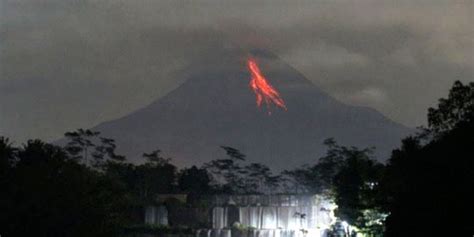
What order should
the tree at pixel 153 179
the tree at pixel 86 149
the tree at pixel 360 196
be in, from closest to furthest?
the tree at pixel 360 196, the tree at pixel 153 179, the tree at pixel 86 149

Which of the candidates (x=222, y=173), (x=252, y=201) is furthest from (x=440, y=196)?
(x=222, y=173)

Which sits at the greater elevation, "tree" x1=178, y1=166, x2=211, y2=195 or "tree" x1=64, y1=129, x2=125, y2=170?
"tree" x1=64, y1=129, x2=125, y2=170

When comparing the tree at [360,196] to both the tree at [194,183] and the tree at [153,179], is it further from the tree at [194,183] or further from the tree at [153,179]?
the tree at [194,183]

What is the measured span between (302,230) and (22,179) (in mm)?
43953

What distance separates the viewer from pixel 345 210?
5547 cm

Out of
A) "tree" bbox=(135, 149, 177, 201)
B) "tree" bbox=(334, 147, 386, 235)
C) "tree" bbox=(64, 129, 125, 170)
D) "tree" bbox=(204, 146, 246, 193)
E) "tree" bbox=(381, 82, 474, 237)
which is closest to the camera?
"tree" bbox=(381, 82, 474, 237)

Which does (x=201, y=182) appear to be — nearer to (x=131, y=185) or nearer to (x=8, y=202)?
(x=131, y=185)

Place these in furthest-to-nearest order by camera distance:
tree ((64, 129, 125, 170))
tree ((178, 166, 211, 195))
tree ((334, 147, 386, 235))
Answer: tree ((64, 129, 125, 170)) < tree ((178, 166, 211, 195)) < tree ((334, 147, 386, 235))

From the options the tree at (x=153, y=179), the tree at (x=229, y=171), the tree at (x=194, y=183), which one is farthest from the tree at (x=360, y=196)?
the tree at (x=229, y=171)

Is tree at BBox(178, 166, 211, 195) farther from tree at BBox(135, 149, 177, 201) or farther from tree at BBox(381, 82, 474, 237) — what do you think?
tree at BBox(381, 82, 474, 237)

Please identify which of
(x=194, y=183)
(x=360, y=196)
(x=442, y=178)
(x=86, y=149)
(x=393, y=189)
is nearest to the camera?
(x=442, y=178)

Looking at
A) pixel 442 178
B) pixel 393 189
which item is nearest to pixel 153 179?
pixel 393 189

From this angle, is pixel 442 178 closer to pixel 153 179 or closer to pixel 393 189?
pixel 393 189

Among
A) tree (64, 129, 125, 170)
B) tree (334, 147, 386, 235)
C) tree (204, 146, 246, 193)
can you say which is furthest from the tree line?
tree (204, 146, 246, 193)
